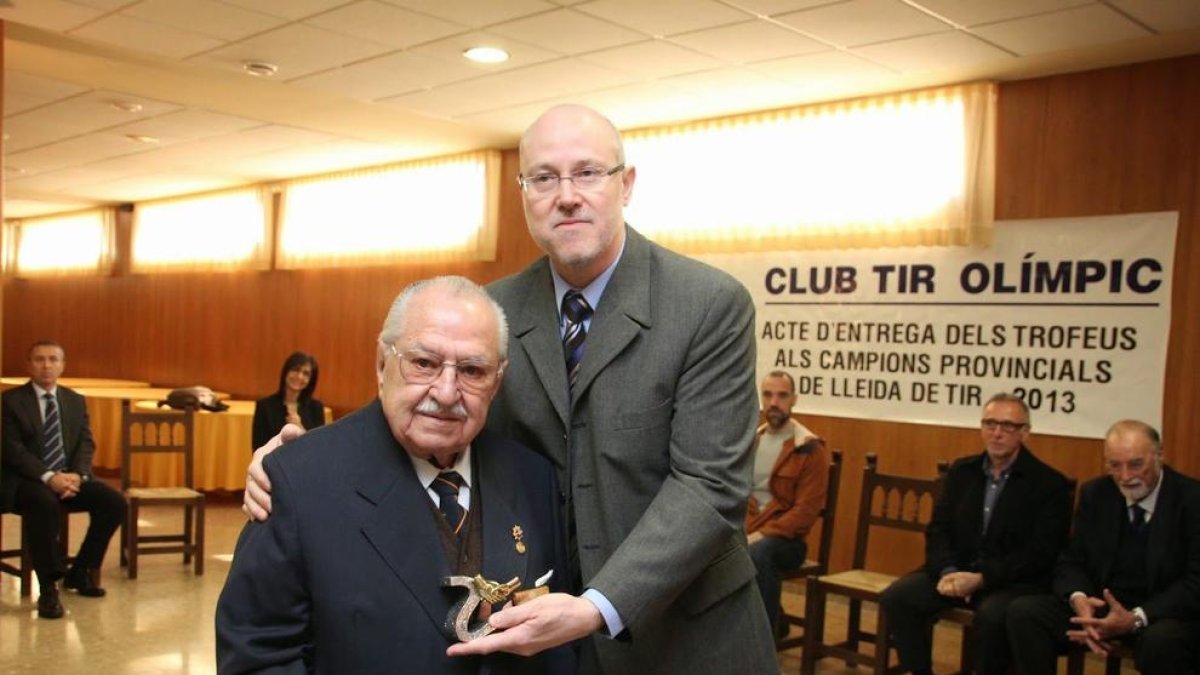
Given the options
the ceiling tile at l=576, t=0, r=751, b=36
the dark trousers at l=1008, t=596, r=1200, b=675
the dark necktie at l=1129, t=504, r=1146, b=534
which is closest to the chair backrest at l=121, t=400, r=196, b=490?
the ceiling tile at l=576, t=0, r=751, b=36

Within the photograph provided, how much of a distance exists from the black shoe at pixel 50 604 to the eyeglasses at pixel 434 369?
15.2ft

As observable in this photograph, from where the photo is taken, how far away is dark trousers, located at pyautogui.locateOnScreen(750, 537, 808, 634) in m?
4.83

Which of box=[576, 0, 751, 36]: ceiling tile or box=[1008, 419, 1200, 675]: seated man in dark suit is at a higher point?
box=[576, 0, 751, 36]: ceiling tile

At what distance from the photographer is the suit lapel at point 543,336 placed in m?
1.65

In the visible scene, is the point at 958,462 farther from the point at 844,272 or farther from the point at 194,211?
the point at 194,211

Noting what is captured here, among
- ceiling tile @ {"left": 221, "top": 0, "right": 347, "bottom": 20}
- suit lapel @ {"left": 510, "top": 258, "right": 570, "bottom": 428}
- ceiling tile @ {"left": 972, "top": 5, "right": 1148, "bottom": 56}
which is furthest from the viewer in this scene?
ceiling tile @ {"left": 221, "top": 0, "right": 347, "bottom": 20}

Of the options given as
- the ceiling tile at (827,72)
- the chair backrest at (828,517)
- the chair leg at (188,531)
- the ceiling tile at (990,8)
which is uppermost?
the ceiling tile at (990,8)

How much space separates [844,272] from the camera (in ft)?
20.2

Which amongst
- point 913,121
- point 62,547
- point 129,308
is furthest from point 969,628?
point 129,308

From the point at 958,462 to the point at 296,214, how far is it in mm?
7384

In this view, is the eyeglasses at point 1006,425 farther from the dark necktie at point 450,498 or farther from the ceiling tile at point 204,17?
the ceiling tile at point 204,17

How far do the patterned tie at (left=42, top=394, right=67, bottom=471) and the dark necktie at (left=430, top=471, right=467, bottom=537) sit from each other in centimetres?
505

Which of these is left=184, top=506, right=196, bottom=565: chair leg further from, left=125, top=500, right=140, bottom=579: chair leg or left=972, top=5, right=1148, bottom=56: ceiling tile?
left=972, top=5, right=1148, bottom=56: ceiling tile

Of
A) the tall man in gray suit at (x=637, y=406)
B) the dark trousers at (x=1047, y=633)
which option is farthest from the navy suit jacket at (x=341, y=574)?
the dark trousers at (x=1047, y=633)
